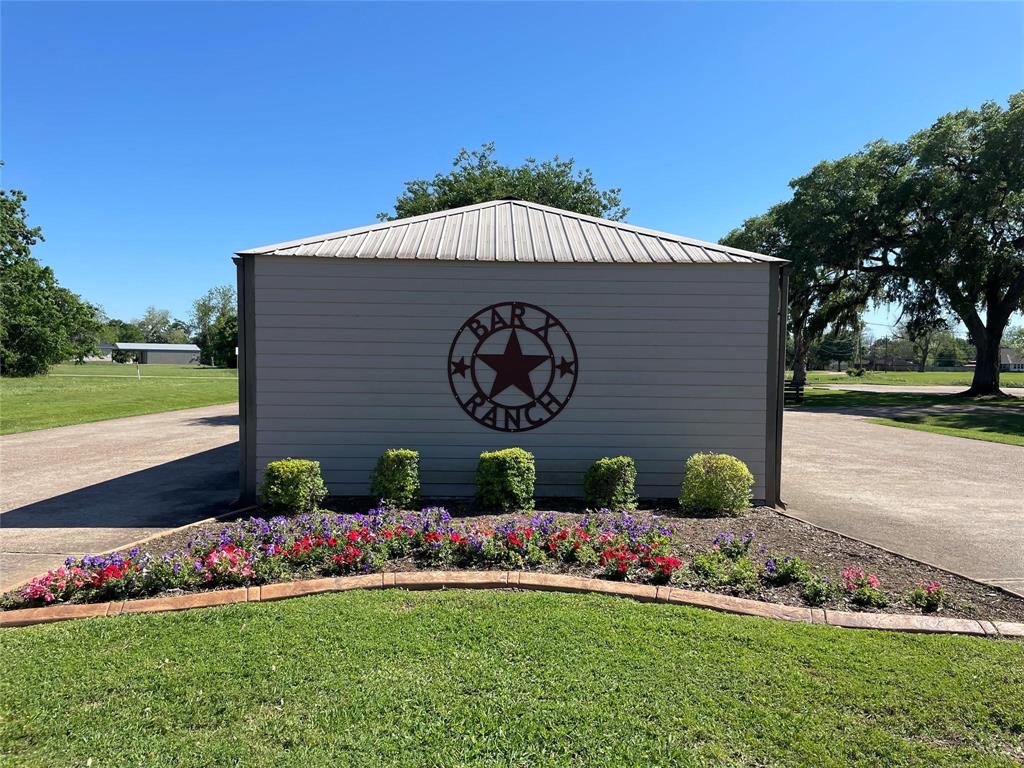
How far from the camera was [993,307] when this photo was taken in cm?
2636

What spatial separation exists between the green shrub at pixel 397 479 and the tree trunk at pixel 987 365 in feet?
97.9

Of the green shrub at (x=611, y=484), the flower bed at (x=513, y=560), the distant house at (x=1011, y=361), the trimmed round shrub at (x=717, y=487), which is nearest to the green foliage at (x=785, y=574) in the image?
the flower bed at (x=513, y=560)

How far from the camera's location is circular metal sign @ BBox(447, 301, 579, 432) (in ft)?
23.4

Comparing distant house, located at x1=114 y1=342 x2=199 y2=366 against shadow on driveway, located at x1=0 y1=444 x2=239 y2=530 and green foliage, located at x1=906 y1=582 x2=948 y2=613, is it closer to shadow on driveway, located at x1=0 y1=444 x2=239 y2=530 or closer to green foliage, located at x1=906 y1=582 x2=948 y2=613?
shadow on driveway, located at x1=0 y1=444 x2=239 y2=530

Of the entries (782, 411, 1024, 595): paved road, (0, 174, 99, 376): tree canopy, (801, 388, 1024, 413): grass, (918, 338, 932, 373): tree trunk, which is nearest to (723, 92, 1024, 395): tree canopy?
(801, 388, 1024, 413): grass

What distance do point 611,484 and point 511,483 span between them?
117cm

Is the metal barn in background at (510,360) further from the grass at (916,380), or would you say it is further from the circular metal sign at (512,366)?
the grass at (916,380)

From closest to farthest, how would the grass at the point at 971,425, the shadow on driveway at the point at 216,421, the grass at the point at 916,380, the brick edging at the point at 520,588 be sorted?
the brick edging at the point at 520,588, the grass at the point at 971,425, the shadow on driveway at the point at 216,421, the grass at the point at 916,380

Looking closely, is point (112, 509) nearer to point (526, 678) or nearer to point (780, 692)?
point (526, 678)

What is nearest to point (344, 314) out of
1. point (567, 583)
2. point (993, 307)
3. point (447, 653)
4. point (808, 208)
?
point (567, 583)

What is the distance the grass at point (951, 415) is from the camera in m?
15.7

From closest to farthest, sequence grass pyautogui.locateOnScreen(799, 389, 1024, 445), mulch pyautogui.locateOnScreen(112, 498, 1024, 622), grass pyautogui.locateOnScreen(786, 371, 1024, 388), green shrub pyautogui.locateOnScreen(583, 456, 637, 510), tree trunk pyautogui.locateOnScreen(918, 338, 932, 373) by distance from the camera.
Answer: mulch pyautogui.locateOnScreen(112, 498, 1024, 622) < green shrub pyautogui.locateOnScreen(583, 456, 637, 510) < grass pyautogui.locateOnScreen(799, 389, 1024, 445) < grass pyautogui.locateOnScreen(786, 371, 1024, 388) < tree trunk pyautogui.locateOnScreen(918, 338, 932, 373)

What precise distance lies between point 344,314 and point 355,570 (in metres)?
3.56

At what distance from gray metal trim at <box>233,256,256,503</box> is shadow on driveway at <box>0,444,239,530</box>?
1.52 ft
